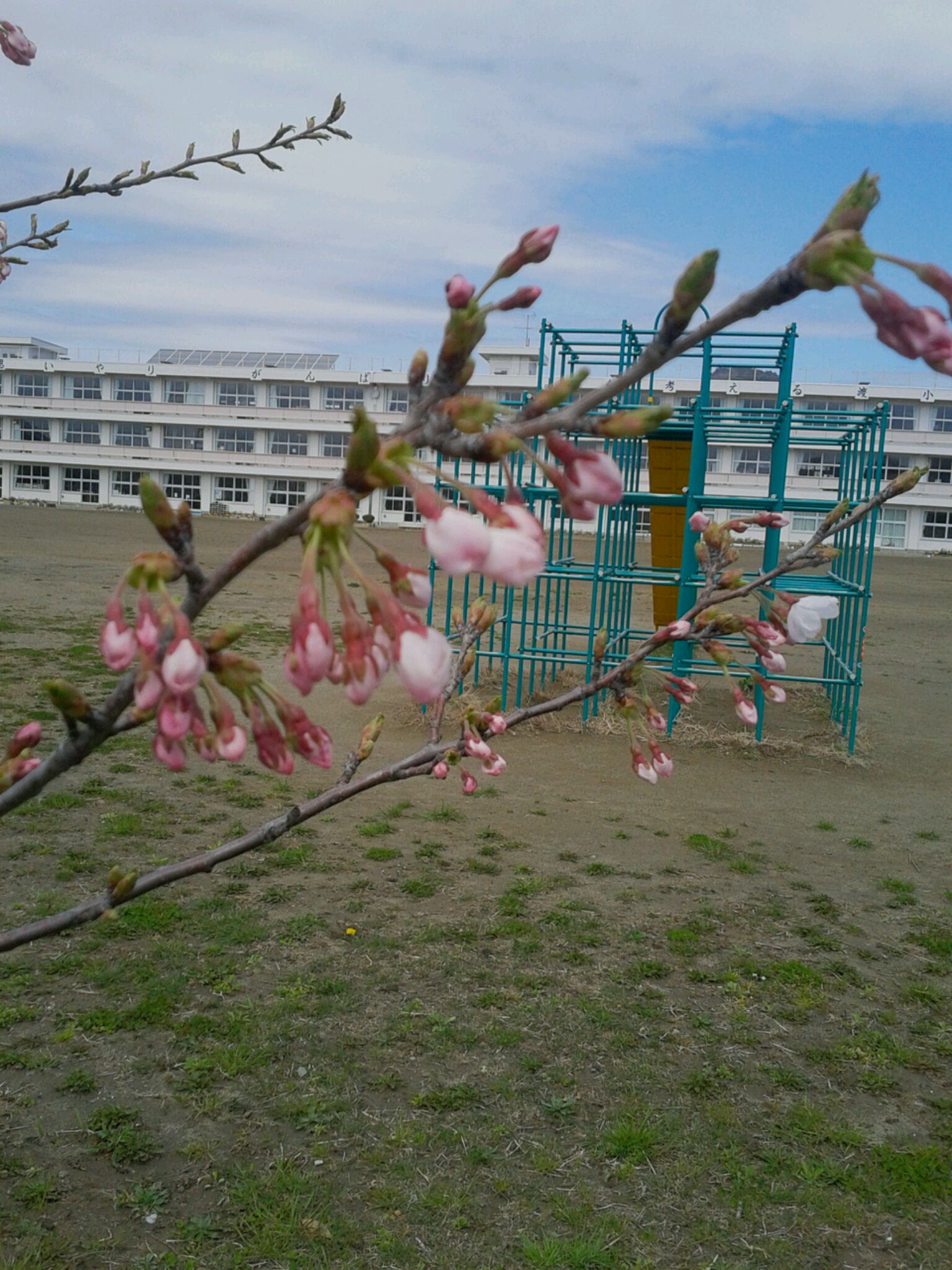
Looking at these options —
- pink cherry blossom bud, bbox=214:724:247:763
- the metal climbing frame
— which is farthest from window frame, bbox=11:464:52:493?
pink cherry blossom bud, bbox=214:724:247:763

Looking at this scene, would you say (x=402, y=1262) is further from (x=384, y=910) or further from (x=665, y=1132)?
(x=384, y=910)

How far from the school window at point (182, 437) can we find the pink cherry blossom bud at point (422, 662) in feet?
176

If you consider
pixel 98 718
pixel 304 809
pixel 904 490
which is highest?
pixel 904 490

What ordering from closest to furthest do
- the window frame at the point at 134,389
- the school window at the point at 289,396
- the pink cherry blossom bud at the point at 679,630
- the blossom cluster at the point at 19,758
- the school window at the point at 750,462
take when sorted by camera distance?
the blossom cluster at the point at 19,758, the pink cherry blossom bud at the point at 679,630, the school window at the point at 750,462, the school window at the point at 289,396, the window frame at the point at 134,389

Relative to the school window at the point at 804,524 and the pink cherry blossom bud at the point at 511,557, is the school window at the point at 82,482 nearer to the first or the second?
the school window at the point at 804,524

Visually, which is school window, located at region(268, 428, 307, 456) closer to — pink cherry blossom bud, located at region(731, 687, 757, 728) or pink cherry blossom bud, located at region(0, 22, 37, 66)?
pink cherry blossom bud, located at region(0, 22, 37, 66)

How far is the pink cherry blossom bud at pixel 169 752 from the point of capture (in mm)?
833

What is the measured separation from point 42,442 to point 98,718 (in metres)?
58.6

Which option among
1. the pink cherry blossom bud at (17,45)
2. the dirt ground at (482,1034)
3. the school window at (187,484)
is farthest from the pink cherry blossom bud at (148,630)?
the school window at (187,484)

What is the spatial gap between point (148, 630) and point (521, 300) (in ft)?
1.42

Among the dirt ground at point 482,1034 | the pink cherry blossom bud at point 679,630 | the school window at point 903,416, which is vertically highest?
the school window at point 903,416

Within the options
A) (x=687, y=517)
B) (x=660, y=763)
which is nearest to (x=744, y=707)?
(x=660, y=763)

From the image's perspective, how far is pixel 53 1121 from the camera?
11.8ft

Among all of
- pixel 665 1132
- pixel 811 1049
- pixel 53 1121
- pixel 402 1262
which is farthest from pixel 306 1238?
pixel 811 1049
